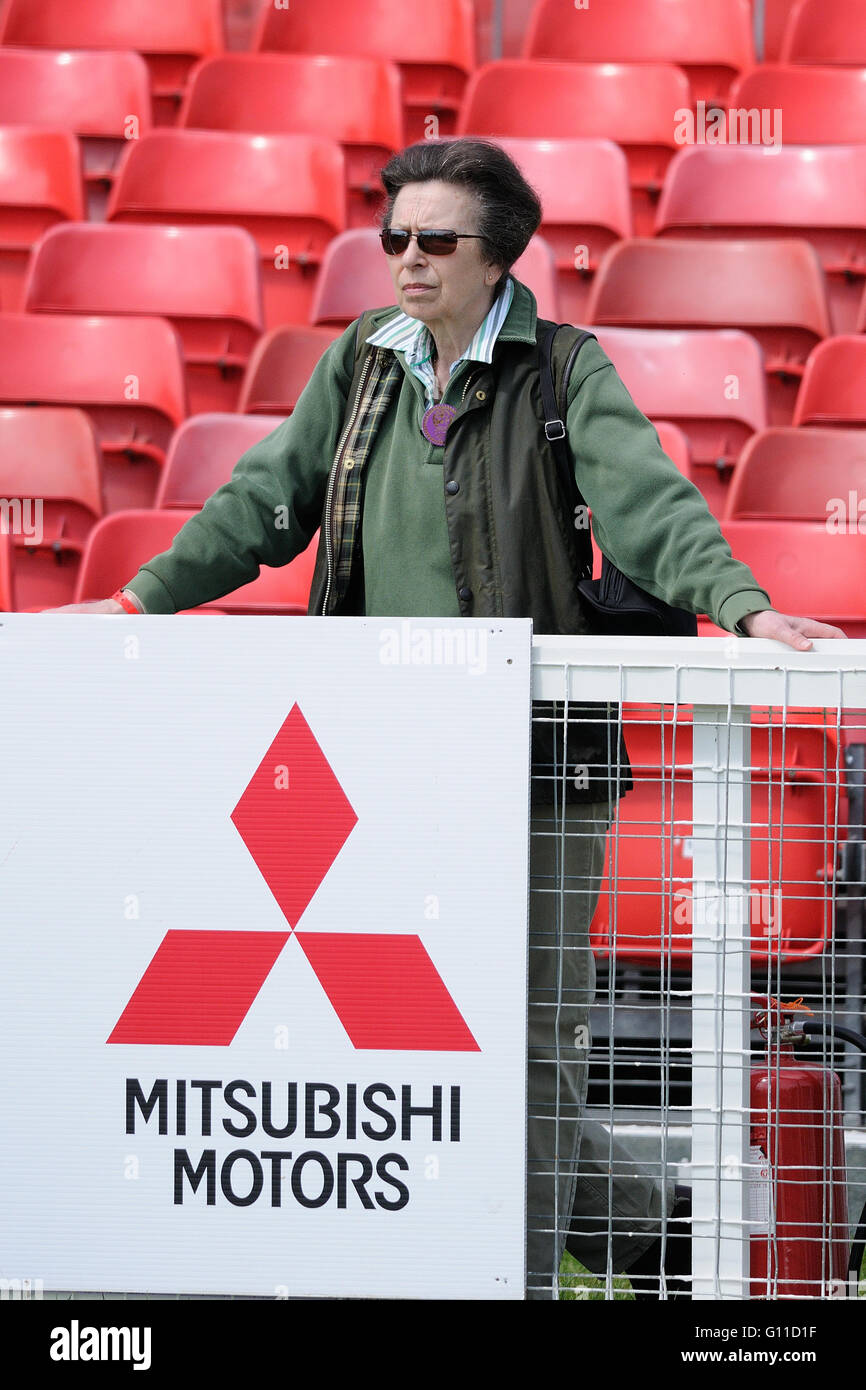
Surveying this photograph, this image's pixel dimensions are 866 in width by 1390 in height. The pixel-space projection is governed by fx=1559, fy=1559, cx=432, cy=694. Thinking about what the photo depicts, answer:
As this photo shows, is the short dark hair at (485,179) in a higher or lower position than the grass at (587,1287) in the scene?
higher

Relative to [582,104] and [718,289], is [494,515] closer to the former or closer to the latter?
[718,289]

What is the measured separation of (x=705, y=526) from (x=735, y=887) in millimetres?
388

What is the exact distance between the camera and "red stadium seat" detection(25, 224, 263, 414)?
3.95 m

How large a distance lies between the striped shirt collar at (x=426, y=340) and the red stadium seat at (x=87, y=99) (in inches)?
123

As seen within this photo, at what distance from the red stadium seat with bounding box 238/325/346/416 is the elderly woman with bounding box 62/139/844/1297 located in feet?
5.61

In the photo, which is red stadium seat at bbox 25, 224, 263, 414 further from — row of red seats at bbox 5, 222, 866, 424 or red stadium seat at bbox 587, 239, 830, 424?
red stadium seat at bbox 587, 239, 830, 424

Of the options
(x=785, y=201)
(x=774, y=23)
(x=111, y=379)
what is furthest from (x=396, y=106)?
(x=774, y=23)

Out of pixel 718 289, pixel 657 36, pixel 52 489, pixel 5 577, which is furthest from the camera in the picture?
pixel 657 36

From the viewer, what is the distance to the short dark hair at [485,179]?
1.83m

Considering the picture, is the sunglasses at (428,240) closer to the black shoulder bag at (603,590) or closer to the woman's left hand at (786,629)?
the black shoulder bag at (603,590)

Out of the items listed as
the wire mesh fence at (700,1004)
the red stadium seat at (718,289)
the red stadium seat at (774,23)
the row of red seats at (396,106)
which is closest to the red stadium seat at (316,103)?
the row of red seats at (396,106)

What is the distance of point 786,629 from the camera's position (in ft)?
5.07

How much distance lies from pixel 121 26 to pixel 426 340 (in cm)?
381
